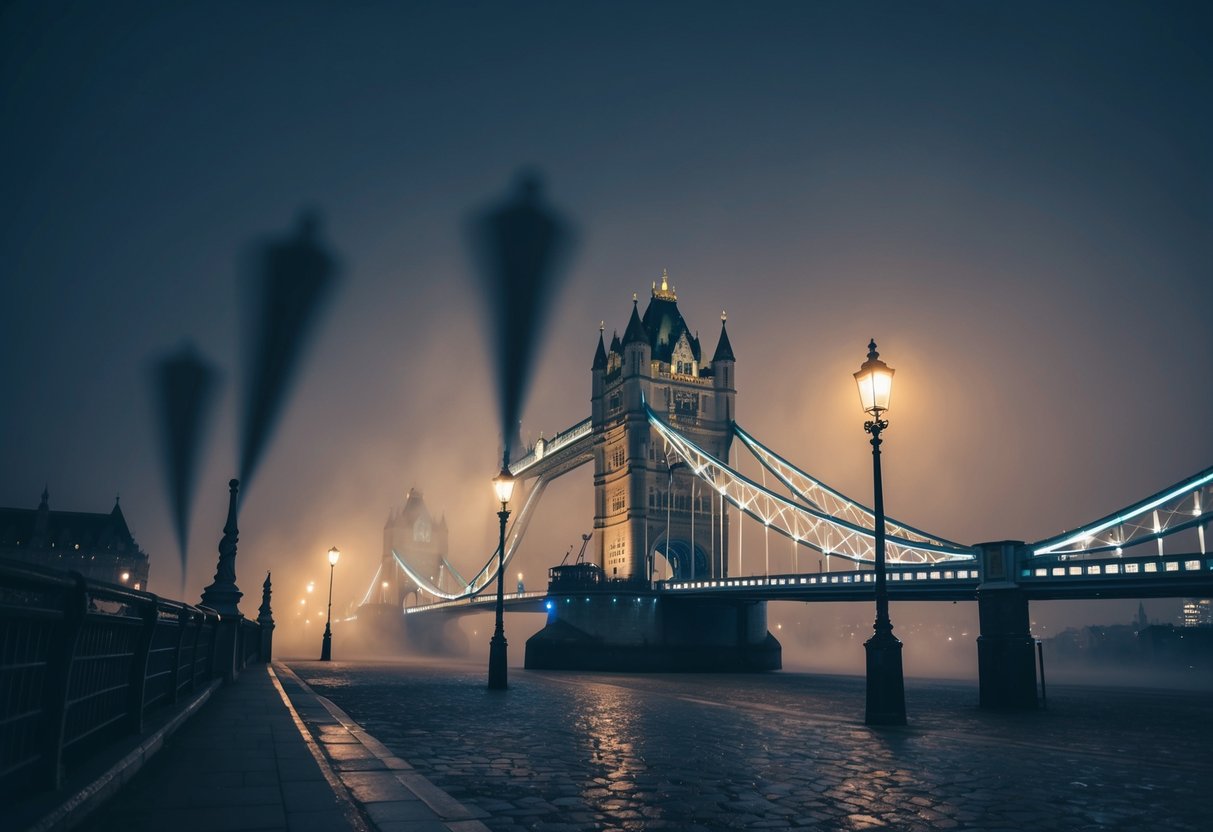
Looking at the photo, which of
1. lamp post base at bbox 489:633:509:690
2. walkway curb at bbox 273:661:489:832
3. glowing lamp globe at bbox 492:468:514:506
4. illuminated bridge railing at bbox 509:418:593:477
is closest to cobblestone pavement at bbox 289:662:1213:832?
walkway curb at bbox 273:661:489:832

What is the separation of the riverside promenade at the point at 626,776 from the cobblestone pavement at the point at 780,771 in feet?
0.11

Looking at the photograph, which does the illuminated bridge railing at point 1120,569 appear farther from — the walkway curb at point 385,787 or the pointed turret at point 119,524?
the pointed turret at point 119,524

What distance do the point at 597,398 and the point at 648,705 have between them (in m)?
66.1

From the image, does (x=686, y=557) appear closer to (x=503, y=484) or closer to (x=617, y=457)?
(x=617, y=457)

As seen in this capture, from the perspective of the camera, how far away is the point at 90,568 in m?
139

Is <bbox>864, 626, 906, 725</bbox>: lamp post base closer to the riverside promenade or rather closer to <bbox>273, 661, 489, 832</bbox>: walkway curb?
the riverside promenade

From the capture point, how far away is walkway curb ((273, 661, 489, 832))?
504 centimetres

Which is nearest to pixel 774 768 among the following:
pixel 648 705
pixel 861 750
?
pixel 861 750

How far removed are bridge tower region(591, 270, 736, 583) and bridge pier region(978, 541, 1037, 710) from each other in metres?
41.7

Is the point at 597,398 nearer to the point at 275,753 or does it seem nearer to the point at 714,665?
the point at 714,665

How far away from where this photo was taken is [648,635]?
56.2 metres

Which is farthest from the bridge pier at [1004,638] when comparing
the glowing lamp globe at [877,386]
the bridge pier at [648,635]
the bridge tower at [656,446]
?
the bridge tower at [656,446]

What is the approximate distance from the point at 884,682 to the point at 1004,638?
1451 centimetres

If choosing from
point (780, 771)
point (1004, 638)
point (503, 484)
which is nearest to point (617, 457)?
point (1004, 638)
